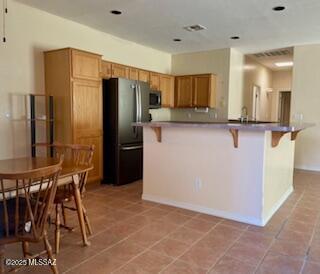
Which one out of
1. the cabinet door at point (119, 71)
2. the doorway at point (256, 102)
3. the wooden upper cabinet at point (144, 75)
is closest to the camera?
the cabinet door at point (119, 71)

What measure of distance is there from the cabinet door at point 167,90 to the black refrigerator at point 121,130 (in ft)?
5.39

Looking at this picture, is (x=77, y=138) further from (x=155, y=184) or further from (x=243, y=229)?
(x=243, y=229)

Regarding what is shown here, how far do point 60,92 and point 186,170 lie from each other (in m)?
2.19

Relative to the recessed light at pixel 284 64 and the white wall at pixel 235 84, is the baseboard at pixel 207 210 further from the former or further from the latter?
the recessed light at pixel 284 64

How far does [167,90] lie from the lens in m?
6.62

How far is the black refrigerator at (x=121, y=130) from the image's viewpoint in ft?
14.8

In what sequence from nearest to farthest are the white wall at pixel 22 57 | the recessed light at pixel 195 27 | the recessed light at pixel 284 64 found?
the white wall at pixel 22 57, the recessed light at pixel 195 27, the recessed light at pixel 284 64

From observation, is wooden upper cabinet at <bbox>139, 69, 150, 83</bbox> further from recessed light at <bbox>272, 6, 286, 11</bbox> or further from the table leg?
the table leg

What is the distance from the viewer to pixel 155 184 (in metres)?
3.76

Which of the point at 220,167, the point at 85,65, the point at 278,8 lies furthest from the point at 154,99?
the point at 220,167

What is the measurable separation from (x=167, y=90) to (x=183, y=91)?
0.40m

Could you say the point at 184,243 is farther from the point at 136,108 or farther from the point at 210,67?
the point at 210,67

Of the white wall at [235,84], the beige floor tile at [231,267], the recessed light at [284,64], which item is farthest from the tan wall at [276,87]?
the beige floor tile at [231,267]

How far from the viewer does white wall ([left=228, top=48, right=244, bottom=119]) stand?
6.31 metres
